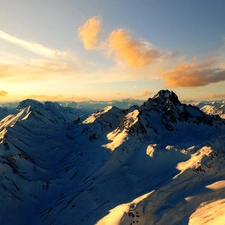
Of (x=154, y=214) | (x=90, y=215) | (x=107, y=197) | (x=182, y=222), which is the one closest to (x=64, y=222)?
(x=90, y=215)

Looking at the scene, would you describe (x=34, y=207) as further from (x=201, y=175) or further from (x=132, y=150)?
(x=201, y=175)

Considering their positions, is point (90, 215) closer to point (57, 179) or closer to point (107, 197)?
point (107, 197)

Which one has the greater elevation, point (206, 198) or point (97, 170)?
point (97, 170)

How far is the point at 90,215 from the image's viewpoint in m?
118

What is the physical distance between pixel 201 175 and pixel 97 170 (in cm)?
5827

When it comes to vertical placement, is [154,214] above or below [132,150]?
below

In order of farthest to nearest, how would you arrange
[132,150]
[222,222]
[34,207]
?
[132,150] < [34,207] < [222,222]

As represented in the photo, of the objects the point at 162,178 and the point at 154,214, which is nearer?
the point at 154,214

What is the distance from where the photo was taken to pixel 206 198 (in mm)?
115688

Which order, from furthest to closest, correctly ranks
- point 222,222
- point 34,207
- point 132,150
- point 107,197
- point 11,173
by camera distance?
point 132,150 → point 11,173 → point 34,207 → point 107,197 → point 222,222

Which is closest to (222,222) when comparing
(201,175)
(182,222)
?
(182,222)

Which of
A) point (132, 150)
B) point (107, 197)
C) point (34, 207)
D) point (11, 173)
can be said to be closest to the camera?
point (107, 197)

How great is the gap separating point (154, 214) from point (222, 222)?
2917 centimetres

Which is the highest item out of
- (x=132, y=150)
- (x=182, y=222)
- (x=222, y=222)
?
(x=132, y=150)
